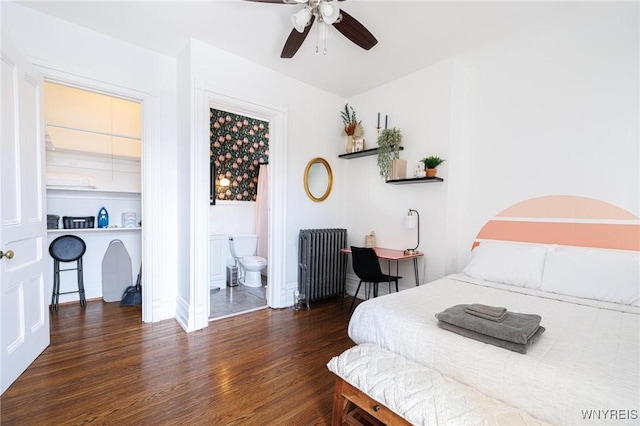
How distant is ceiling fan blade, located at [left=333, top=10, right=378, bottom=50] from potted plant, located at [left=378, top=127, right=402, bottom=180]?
4.11ft

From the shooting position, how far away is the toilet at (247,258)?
417cm

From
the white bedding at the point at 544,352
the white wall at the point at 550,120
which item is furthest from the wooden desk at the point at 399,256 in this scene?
the white bedding at the point at 544,352

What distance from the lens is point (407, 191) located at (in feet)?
11.2

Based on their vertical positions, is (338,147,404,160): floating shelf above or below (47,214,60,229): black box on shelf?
above

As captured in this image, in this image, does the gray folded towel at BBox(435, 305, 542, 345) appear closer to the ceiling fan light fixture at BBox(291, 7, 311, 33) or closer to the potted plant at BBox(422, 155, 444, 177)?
the potted plant at BBox(422, 155, 444, 177)

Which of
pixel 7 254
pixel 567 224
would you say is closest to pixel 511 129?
pixel 567 224

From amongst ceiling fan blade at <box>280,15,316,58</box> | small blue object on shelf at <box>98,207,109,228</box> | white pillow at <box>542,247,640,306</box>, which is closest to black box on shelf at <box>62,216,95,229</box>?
small blue object on shelf at <box>98,207,109,228</box>

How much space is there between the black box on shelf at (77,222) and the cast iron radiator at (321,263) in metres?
2.59

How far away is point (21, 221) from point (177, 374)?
1.58 meters

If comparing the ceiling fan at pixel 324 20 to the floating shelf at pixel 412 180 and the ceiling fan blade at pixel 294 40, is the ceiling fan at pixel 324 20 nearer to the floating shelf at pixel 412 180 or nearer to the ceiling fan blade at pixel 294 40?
the ceiling fan blade at pixel 294 40

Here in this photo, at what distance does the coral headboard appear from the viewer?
84.1 inches

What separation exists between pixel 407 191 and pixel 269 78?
2106mm

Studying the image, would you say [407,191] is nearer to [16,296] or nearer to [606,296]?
Result: [606,296]

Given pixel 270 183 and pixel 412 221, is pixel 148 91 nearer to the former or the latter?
pixel 270 183
